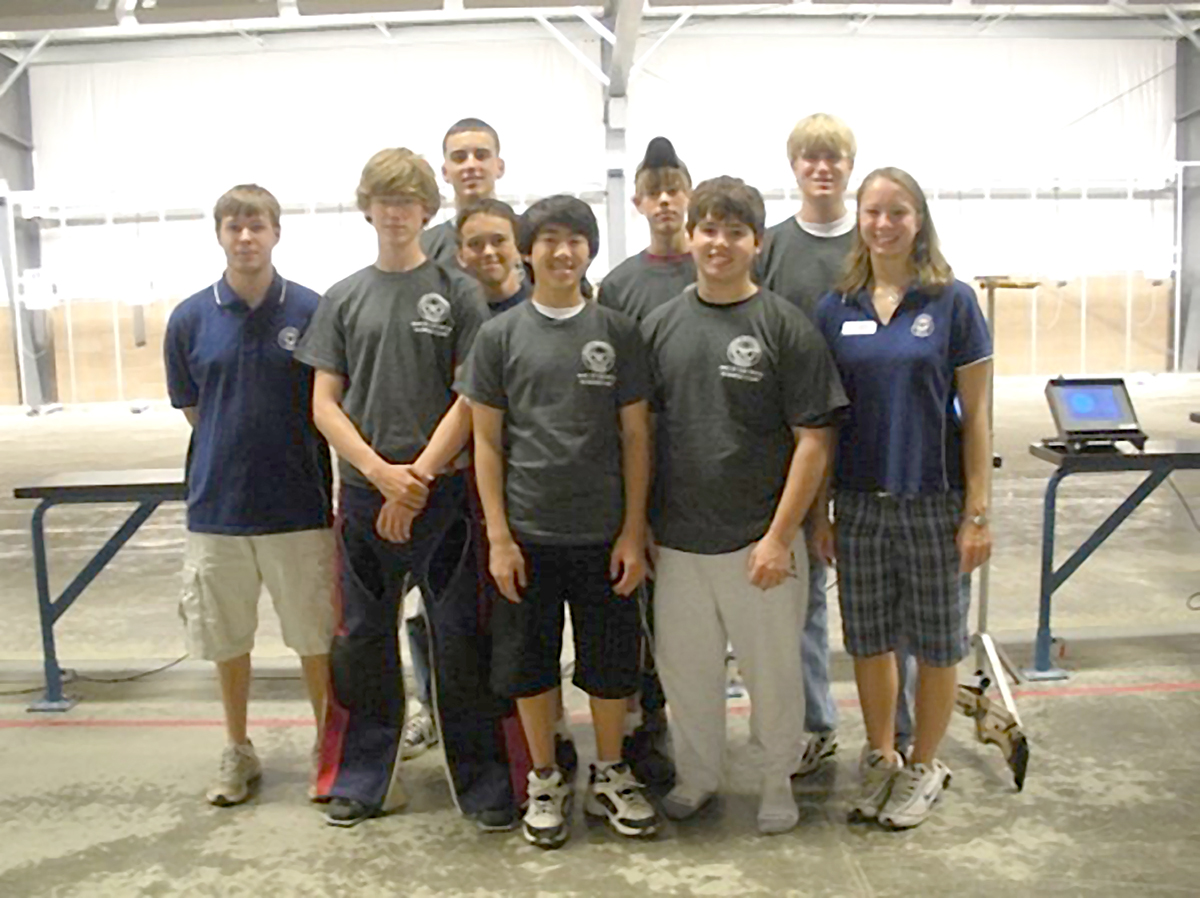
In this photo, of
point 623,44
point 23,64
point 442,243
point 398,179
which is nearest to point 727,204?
point 398,179

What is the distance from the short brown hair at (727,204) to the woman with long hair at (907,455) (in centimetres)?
27

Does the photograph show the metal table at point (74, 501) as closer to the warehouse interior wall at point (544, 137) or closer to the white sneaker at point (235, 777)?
the white sneaker at point (235, 777)

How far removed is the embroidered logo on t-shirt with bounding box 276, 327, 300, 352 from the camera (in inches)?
118

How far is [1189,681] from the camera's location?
12.6 ft

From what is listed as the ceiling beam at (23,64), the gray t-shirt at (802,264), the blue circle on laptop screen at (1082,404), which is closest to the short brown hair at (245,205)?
the gray t-shirt at (802,264)

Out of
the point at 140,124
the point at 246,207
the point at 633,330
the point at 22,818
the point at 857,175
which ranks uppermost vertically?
the point at 140,124

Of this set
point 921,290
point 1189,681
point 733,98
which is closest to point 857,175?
point 733,98

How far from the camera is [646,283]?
10.2 ft

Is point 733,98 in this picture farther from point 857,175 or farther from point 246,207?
point 246,207

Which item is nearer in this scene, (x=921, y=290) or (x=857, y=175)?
(x=921, y=290)

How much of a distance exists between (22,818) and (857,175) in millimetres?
12885

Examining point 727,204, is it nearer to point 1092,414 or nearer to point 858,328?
point 858,328

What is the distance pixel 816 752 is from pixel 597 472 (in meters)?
1.14

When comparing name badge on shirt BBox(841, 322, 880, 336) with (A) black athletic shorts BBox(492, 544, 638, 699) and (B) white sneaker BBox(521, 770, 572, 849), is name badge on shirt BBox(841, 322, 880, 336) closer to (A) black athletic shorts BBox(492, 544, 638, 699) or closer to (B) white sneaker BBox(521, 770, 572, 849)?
(A) black athletic shorts BBox(492, 544, 638, 699)
